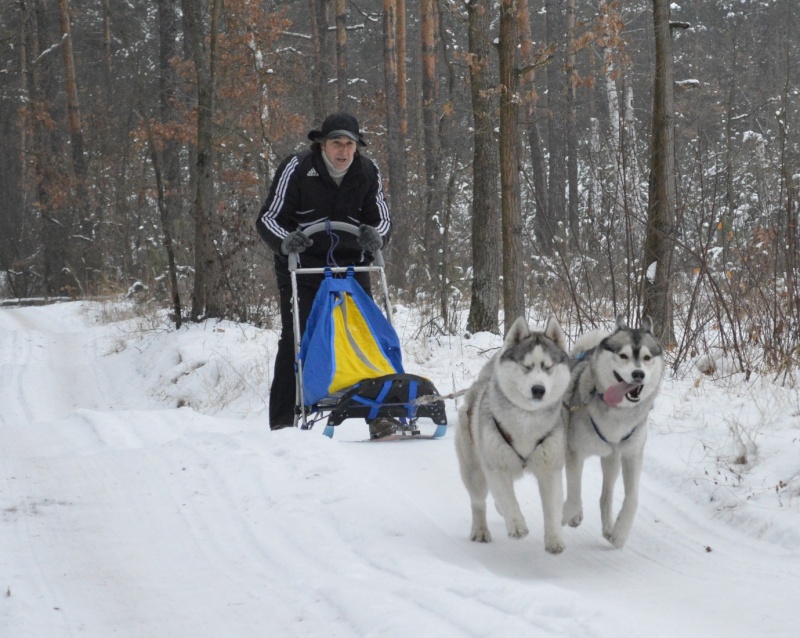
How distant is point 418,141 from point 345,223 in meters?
18.6

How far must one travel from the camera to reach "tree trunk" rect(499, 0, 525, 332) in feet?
26.2

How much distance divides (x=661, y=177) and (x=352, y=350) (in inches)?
140

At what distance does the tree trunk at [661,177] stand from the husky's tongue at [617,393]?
376 cm

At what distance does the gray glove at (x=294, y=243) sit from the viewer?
5820 millimetres

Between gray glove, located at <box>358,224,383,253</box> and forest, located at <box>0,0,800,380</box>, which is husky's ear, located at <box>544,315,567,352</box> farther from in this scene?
forest, located at <box>0,0,800,380</box>

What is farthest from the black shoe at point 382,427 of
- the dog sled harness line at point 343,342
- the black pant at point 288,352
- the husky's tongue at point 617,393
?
the husky's tongue at point 617,393

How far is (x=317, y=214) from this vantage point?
6.22 m

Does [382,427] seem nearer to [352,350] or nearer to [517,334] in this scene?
[352,350]

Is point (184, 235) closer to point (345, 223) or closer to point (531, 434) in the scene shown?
point (345, 223)

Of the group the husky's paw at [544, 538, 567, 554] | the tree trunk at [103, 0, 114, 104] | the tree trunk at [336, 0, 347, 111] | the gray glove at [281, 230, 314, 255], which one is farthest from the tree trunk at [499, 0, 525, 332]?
the tree trunk at [103, 0, 114, 104]

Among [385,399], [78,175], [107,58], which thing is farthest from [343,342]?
[107,58]

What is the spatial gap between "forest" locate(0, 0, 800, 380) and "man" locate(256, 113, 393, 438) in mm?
1707

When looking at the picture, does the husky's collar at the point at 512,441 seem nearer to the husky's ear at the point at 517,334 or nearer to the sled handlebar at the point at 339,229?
the husky's ear at the point at 517,334

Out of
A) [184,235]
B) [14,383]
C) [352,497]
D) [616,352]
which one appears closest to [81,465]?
[352,497]
